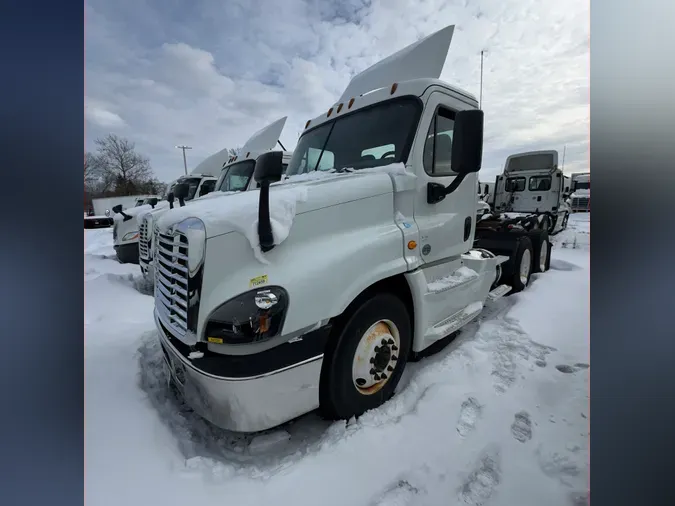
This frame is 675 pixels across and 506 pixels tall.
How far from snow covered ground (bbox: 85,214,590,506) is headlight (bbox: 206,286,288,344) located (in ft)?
1.92

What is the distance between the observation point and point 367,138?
288 centimetres

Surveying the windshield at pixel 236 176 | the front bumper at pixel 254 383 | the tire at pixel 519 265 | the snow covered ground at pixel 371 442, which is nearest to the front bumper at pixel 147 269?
the windshield at pixel 236 176

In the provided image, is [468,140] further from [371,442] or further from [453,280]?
[371,442]

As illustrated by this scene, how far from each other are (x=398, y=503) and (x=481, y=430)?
2.56 feet

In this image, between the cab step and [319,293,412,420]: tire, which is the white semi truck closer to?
[319,293,412,420]: tire

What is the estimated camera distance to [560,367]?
2.69m

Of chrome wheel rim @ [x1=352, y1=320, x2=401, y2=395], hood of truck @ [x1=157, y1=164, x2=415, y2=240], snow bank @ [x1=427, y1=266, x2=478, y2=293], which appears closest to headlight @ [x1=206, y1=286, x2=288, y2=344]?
hood of truck @ [x1=157, y1=164, x2=415, y2=240]

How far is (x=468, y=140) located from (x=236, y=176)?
593 cm

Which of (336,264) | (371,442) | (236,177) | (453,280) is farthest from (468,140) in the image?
(236,177)

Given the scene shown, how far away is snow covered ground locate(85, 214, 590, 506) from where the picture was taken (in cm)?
158

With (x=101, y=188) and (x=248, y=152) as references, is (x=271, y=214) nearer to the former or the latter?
(x=101, y=188)

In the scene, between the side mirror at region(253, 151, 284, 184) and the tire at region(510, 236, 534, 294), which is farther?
the tire at region(510, 236, 534, 294)
